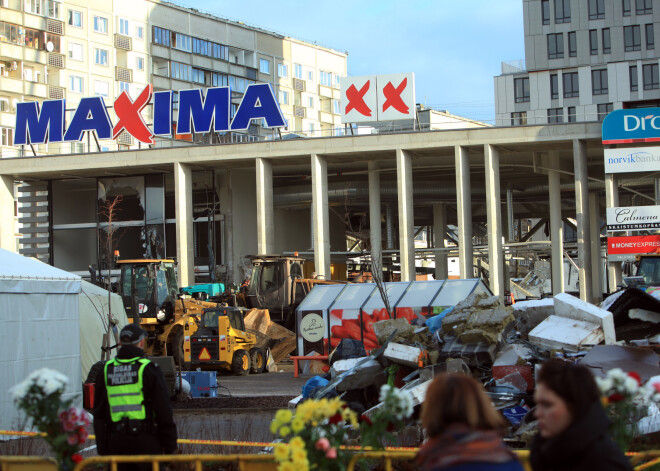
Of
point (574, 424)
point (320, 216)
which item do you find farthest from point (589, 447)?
point (320, 216)

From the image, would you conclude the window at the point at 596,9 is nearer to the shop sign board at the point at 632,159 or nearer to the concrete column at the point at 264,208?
the shop sign board at the point at 632,159

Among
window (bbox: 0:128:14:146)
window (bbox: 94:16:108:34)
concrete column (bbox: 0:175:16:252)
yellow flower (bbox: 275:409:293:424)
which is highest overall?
window (bbox: 94:16:108:34)

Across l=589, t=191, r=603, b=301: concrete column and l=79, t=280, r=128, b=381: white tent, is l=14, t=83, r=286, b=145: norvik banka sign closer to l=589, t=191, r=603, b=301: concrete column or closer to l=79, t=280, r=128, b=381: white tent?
l=589, t=191, r=603, b=301: concrete column

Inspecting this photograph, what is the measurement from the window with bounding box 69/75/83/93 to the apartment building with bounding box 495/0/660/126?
33.1 m

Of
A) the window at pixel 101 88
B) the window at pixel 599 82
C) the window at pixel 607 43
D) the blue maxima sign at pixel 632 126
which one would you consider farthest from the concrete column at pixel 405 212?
the window at pixel 101 88

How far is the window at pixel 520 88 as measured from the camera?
237 feet

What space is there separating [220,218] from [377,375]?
41.1 metres

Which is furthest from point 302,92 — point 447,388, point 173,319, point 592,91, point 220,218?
point 447,388

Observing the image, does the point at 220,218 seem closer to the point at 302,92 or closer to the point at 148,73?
the point at 148,73

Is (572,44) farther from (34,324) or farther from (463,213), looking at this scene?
(34,324)

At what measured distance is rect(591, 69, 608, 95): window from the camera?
69.8 meters

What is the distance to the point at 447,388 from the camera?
12.8 ft

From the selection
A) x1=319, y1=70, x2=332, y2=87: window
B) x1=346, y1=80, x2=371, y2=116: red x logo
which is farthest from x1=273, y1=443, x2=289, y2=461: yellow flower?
x1=319, y1=70, x2=332, y2=87: window

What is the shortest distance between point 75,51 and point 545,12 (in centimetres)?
3746
